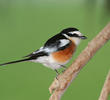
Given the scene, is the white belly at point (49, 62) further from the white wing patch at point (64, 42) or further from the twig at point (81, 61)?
the twig at point (81, 61)

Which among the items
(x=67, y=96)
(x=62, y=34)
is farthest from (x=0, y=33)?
(x=62, y=34)

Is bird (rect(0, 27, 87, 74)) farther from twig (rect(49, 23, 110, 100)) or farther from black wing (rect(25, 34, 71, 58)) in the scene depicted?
twig (rect(49, 23, 110, 100))

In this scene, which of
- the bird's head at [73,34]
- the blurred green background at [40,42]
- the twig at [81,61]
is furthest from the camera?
the blurred green background at [40,42]

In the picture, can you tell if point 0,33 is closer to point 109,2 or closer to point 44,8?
point 44,8

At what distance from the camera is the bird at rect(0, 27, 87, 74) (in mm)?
877

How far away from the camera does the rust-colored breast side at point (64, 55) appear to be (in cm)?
92

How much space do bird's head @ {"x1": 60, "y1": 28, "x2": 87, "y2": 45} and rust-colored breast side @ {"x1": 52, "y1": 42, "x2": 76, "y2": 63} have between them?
0.03 m

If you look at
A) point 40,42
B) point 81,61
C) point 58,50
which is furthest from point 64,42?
point 40,42

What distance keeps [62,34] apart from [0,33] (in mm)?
1680

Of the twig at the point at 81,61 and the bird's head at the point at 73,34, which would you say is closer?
the twig at the point at 81,61

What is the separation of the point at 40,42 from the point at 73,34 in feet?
4.35

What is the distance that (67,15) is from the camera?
8.71ft

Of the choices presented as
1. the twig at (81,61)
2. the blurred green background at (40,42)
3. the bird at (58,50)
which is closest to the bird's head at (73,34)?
the bird at (58,50)

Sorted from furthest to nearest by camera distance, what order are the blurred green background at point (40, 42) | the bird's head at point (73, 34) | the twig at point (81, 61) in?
the blurred green background at point (40, 42) → the bird's head at point (73, 34) → the twig at point (81, 61)
